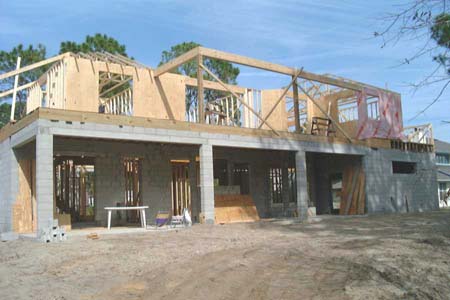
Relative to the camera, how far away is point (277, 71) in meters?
19.0

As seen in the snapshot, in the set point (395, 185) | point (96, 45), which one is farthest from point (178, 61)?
point (96, 45)

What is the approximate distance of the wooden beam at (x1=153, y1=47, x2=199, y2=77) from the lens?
1695 cm

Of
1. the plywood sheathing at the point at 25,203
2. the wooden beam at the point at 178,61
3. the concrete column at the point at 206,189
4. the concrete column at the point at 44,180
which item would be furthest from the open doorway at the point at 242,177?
the concrete column at the point at 44,180

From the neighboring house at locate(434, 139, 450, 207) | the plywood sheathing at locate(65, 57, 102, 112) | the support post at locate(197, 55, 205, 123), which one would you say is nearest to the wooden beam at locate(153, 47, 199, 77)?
the support post at locate(197, 55, 205, 123)

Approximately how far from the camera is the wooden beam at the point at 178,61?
1695 centimetres

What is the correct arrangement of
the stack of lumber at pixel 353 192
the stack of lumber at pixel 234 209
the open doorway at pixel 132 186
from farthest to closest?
the stack of lumber at pixel 353 192
the stack of lumber at pixel 234 209
the open doorway at pixel 132 186

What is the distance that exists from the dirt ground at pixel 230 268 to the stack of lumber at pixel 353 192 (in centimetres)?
1009

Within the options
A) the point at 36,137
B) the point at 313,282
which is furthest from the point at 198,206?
the point at 313,282

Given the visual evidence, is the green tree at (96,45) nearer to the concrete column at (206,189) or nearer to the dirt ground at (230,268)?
the concrete column at (206,189)

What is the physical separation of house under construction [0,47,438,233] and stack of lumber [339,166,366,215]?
5 cm

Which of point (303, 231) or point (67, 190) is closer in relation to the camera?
point (303, 231)

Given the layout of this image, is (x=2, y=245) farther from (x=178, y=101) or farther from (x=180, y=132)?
(x=178, y=101)

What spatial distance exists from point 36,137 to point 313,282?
8806 millimetres

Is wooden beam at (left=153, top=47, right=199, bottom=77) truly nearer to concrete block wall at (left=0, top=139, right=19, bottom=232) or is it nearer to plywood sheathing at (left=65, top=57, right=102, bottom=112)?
plywood sheathing at (left=65, top=57, right=102, bottom=112)
